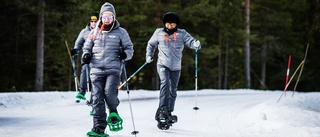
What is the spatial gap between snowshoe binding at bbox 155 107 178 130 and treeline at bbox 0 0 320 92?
29.1 ft

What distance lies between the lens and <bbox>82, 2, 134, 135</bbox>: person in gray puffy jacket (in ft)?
24.0

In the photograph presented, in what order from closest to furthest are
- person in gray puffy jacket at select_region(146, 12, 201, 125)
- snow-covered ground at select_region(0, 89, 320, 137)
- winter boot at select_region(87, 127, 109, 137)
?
winter boot at select_region(87, 127, 109, 137) < snow-covered ground at select_region(0, 89, 320, 137) < person in gray puffy jacket at select_region(146, 12, 201, 125)

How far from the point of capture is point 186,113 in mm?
11539

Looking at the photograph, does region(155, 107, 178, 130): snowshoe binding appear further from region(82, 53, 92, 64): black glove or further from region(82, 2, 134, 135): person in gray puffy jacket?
region(82, 53, 92, 64): black glove

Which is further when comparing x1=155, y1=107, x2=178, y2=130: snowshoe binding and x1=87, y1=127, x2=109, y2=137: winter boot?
x1=155, y1=107, x2=178, y2=130: snowshoe binding

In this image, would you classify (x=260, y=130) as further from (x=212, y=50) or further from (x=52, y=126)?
(x=212, y=50)

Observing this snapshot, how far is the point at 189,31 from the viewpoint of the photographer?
3167cm

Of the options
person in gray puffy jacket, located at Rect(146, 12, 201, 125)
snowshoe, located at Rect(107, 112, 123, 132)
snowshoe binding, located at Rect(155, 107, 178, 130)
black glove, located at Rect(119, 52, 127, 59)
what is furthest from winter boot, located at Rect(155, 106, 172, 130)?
black glove, located at Rect(119, 52, 127, 59)

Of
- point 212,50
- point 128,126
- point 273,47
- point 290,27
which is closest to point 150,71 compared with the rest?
point 212,50

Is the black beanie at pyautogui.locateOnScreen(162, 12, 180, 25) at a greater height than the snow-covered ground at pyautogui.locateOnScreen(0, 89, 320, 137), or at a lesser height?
greater

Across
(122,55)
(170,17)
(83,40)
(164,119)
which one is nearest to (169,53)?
(170,17)

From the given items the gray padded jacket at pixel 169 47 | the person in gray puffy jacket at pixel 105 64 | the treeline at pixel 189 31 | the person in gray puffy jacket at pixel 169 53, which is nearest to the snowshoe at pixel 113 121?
the person in gray puffy jacket at pixel 105 64

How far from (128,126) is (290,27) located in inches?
1413

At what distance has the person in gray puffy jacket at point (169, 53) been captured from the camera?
9.04m
